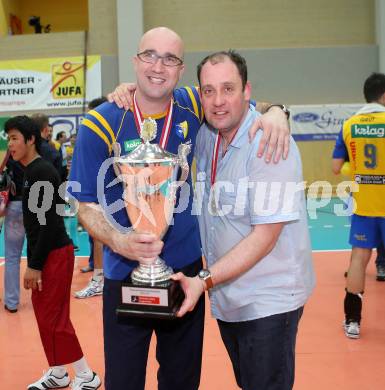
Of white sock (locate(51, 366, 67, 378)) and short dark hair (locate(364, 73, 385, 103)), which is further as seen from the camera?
short dark hair (locate(364, 73, 385, 103))

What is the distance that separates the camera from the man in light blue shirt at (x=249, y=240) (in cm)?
182

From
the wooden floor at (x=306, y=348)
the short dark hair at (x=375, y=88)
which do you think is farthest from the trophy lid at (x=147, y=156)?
the short dark hair at (x=375, y=88)

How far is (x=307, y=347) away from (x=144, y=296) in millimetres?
2378

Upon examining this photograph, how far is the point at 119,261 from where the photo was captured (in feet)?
7.30

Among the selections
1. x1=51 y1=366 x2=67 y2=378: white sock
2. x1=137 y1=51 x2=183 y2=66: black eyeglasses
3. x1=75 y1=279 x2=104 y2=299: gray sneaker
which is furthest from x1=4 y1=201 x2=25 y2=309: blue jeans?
x1=137 y1=51 x2=183 y2=66: black eyeglasses

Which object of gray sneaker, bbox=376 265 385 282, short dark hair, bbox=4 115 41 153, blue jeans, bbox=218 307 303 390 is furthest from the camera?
gray sneaker, bbox=376 265 385 282

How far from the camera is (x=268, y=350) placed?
6.31 ft

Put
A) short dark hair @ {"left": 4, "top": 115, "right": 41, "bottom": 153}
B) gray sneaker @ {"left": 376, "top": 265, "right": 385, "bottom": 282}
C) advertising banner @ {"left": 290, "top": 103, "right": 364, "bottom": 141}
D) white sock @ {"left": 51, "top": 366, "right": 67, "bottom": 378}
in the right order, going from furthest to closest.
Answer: advertising banner @ {"left": 290, "top": 103, "right": 364, "bottom": 141} → gray sneaker @ {"left": 376, "top": 265, "right": 385, "bottom": 282} → short dark hair @ {"left": 4, "top": 115, "right": 41, "bottom": 153} → white sock @ {"left": 51, "top": 366, "right": 67, "bottom": 378}

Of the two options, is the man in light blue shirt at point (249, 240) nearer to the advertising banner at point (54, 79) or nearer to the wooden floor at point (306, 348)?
the wooden floor at point (306, 348)

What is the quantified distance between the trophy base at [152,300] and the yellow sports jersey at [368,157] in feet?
8.86

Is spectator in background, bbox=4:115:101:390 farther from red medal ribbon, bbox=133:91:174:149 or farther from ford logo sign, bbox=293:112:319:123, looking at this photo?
ford logo sign, bbox=293:112:319:123

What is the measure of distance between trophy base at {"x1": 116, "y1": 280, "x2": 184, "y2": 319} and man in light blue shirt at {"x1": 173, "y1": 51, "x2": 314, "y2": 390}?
46 millimetres

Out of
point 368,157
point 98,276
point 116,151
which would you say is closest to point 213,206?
point 116,151

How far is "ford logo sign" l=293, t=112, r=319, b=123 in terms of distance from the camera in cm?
1295
